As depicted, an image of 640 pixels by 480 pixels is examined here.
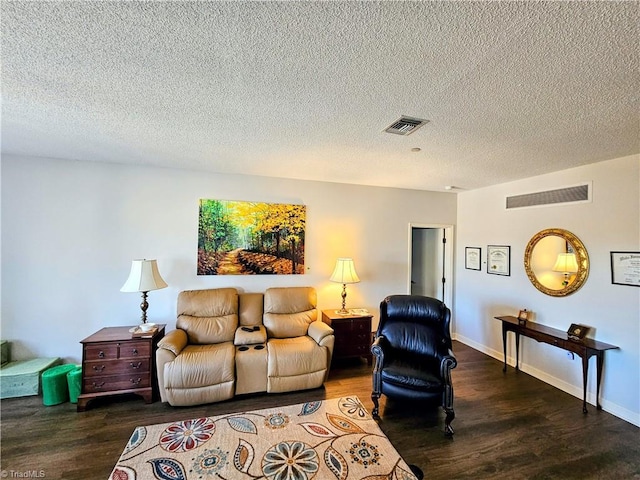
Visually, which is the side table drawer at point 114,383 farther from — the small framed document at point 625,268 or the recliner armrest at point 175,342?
the small framed document at point 625,268

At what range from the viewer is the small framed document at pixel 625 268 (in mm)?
2680

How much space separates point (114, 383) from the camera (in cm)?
276

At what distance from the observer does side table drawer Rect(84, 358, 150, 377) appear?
107 inches

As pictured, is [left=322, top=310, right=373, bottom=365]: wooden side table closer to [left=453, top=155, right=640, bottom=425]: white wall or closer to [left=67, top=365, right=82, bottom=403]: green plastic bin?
[left=453, top=155, right=640, bottom=425]: white wall

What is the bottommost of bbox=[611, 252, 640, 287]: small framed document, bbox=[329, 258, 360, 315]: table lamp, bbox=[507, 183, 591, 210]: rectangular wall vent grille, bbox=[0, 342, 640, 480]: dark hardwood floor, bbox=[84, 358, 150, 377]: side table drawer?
bbox=[0, 342, 640, 480]: dark hardwood floor

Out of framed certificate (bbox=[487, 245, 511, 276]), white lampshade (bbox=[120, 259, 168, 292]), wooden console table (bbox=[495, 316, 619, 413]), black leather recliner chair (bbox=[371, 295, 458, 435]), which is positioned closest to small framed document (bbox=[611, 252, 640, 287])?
wooden console table (bbox=[495, 316, 619, 413])

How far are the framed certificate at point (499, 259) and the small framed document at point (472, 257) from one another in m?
0.19

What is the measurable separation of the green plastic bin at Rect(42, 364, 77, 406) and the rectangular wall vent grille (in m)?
5.69

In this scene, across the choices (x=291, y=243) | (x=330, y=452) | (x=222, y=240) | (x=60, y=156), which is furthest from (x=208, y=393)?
(x=60, y=156)

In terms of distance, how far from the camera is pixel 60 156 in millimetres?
3189

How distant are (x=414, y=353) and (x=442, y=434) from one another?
30.4 inches

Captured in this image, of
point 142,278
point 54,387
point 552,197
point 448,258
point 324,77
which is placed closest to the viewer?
point 324,77

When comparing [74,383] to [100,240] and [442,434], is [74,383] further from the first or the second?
[442,434]

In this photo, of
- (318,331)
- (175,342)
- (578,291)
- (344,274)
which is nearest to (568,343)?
(578,291)
